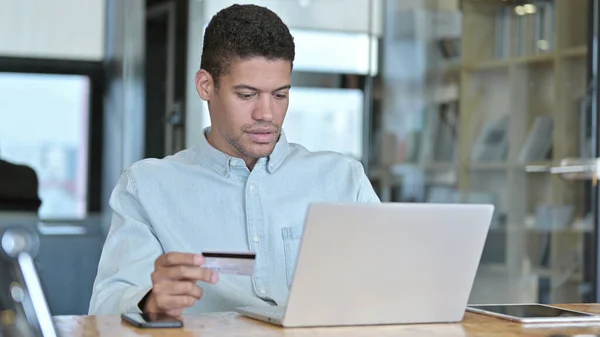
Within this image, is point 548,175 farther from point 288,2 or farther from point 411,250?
point 411,250

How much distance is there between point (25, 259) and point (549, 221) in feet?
9.44

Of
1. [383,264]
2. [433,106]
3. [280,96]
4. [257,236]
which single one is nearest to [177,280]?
[383,264]

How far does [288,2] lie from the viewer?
3746mm

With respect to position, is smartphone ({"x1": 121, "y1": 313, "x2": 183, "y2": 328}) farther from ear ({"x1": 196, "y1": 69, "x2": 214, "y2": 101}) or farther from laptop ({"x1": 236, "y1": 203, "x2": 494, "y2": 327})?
ear ({"x1": 196, "y1": 69, "x2": 214, "y2": 101})

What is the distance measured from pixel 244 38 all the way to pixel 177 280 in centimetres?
62

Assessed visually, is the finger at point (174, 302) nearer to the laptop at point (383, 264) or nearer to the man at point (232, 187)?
the laptop at point (383, 264)

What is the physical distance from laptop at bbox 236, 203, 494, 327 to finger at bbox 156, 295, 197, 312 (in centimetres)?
11

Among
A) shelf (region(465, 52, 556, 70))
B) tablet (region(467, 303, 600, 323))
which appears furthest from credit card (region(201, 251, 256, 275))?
shelf (region(465, 52, 556, 70))

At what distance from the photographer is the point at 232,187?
6.74 feet

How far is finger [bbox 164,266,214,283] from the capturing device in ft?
5.04

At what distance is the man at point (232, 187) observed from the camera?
196 centimetres

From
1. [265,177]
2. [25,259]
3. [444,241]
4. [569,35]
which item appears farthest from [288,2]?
[25,259]

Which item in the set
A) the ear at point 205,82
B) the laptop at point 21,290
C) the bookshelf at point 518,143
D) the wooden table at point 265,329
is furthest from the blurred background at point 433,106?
the laptop at point 21,290

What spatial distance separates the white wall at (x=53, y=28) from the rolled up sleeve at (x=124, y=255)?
6.48 feet
